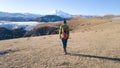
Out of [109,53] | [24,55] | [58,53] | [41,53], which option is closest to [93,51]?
[109,53]

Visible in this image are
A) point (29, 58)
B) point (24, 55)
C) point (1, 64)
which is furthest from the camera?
point (24, 55)

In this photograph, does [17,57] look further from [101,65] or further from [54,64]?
[101,65]

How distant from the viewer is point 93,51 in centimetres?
1688

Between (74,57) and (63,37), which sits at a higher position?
(63,37)

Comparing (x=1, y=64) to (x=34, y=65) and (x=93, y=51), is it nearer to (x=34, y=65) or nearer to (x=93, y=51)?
(x=34, y=65)

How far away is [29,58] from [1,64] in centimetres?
190

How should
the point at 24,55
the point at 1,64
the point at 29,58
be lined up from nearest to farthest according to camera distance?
the point at 1,64
the point at 29,58
the point at 24,55

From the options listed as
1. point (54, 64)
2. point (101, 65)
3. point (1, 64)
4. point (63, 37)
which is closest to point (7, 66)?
point (1, 64)

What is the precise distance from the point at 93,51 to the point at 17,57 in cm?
511

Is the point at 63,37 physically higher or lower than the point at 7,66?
higher

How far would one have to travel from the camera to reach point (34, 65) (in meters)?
13.8

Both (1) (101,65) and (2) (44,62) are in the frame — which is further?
(2) (44,62)

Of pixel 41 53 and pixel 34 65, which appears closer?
pixel 34 65

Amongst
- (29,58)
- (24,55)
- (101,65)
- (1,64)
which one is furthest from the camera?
(24,55)
